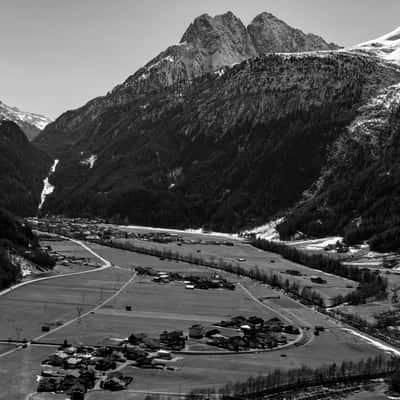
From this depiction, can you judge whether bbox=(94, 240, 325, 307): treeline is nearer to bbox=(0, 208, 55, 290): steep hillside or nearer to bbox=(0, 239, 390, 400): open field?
bbox=(0, 239, 390, 400): open field

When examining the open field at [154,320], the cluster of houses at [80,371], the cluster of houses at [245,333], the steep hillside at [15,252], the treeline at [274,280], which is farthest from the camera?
the steep hillside at [15,252]

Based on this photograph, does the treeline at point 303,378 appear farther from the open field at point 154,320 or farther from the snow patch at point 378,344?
the snow patch at point 378,344

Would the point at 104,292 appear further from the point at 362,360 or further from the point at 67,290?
the point at 362,360

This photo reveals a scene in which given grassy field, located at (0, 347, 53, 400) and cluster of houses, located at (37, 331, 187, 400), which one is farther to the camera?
cluster of houses, located at (37, 331, 187, 400)

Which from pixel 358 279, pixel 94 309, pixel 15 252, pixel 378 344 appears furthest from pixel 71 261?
pixel 378 344

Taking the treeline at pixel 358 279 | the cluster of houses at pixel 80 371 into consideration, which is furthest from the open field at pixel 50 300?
the treeline at pixel 358 279

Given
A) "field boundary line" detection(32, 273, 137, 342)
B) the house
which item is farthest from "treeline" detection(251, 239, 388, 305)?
the house

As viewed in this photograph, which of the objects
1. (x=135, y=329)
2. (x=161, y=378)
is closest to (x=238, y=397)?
(x=161, y=378)

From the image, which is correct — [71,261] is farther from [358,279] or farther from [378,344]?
[378,344]
